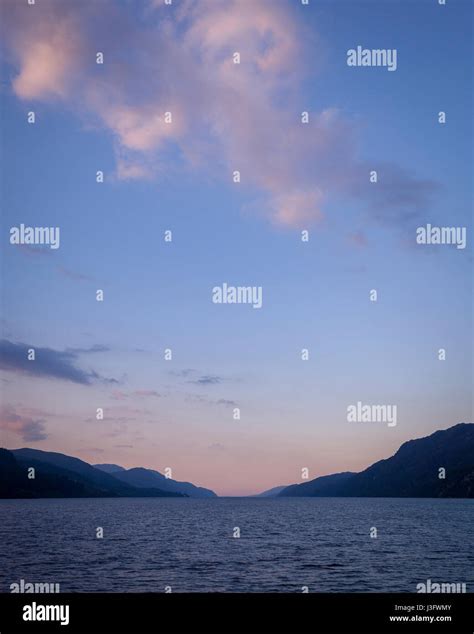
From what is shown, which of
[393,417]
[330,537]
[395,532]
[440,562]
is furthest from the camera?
[395,532]

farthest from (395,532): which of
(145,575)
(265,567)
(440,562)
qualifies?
(145,575)

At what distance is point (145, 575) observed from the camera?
52562mm

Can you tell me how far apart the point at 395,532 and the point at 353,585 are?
6660 centimetres
